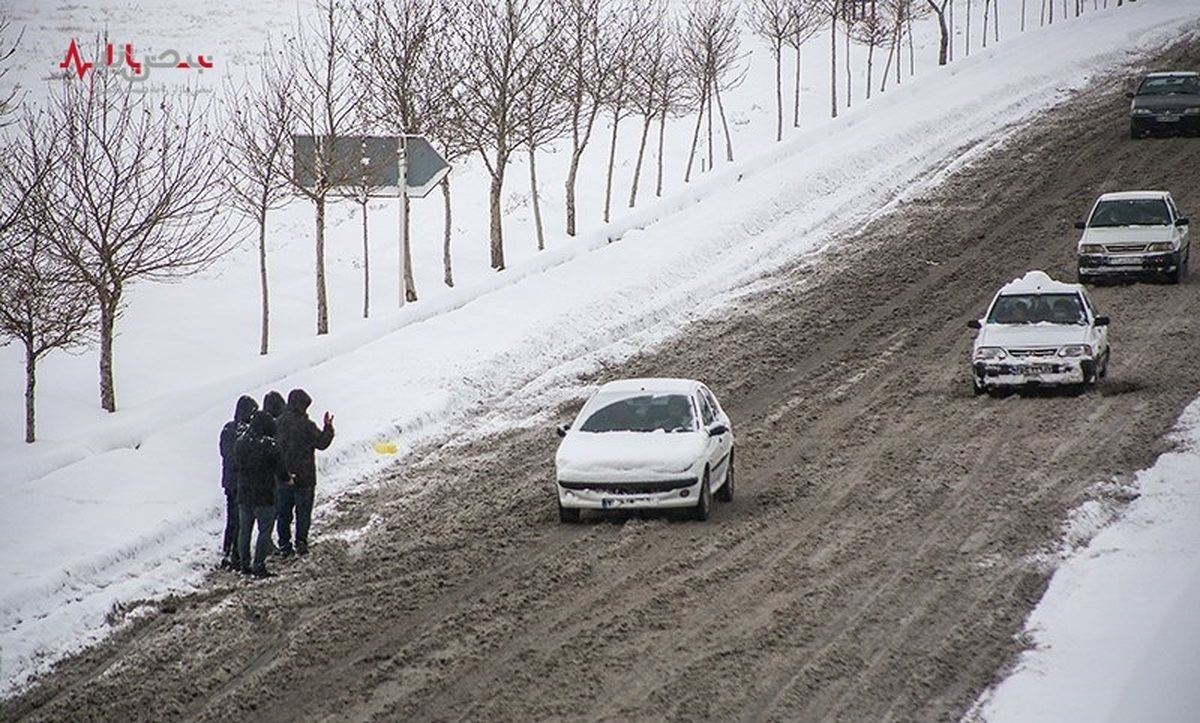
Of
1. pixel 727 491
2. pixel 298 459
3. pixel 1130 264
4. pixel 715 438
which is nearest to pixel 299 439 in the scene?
pixel 298 459

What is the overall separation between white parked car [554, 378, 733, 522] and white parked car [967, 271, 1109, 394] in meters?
5.78

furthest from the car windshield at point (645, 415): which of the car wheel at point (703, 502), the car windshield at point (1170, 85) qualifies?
the car windshield at point (1170, 85)

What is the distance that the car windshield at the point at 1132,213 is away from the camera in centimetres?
2866

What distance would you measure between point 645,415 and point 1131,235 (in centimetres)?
1528

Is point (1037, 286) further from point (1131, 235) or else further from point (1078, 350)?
point (1131, 235)

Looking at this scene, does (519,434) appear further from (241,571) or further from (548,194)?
(548,194)

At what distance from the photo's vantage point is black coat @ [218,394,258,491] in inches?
609

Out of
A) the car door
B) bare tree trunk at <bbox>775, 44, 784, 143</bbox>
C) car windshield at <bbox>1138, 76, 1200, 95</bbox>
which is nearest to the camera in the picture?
the car door

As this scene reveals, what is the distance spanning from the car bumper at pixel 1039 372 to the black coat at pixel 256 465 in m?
11.3

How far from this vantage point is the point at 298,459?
15766 millimetres

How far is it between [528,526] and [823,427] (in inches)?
240

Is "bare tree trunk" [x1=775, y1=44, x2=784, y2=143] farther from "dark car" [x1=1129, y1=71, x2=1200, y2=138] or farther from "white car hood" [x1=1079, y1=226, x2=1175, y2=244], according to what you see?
"white car hood" [x1=1079, y1=226, x2=1175, y2=244]

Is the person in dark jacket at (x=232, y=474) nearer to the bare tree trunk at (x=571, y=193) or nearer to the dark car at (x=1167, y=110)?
the bare tree trunk at (x=571, y=193)

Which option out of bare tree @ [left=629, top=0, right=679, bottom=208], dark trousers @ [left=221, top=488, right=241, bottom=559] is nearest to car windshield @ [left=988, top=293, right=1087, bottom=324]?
dark trousers @ [left=221, top=488, right=241, bottom=559]
